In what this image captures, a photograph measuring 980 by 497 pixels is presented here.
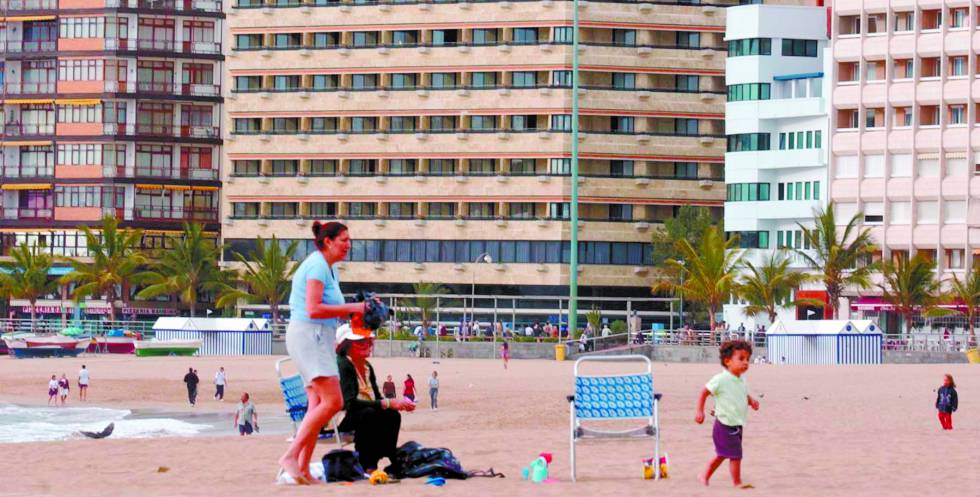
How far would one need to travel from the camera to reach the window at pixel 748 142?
90.5m

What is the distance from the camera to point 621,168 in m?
98.1

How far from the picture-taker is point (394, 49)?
100000 millimetres

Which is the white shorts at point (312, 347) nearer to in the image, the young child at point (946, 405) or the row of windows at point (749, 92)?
the young child at point (946, 405)

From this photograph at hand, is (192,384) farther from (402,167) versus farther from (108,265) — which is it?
(402,167)

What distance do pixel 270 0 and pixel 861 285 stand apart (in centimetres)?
3883

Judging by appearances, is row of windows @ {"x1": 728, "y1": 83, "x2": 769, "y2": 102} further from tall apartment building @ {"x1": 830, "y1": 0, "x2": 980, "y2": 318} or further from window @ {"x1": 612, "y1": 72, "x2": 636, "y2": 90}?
window @ {"x1": 612, "y1": 72, "x2": 636, "y2": 90}

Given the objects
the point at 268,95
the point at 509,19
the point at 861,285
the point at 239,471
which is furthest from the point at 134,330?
the point at 239,471

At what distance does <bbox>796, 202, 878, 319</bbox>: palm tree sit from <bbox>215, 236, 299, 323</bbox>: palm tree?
24.9 m

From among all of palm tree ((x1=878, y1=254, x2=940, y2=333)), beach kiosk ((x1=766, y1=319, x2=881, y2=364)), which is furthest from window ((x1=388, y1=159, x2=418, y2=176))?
beach kiosk ((x1=766, y1=319, x2=881, y2=364))

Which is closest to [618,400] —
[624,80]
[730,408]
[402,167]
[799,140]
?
[730,408]

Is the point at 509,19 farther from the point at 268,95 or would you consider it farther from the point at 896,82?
the point at 896,82

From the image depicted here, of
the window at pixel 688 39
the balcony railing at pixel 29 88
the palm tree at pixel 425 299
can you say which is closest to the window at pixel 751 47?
the window at pixel 688 39

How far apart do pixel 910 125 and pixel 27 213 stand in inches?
1907

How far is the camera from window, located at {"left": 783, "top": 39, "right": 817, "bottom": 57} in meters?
90.4
